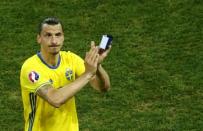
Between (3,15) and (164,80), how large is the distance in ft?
21.3

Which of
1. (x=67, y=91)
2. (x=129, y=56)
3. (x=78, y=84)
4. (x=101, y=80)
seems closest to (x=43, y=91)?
(x=67, y=91)

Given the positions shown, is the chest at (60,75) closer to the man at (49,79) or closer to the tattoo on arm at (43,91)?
the man at (49,79)

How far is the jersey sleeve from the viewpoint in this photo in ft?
24.1

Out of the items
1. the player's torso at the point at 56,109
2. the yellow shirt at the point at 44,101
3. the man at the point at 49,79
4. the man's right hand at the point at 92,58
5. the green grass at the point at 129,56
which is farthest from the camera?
the green grass at the point at 129,56

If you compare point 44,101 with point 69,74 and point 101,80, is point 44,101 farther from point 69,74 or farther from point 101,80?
point 101,80

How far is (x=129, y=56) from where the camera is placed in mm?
15688

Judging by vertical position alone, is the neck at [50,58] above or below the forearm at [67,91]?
above

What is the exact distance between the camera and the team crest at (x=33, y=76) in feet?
24.2

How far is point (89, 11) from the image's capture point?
723 inches

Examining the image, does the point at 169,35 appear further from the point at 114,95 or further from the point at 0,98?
the point at 0,98

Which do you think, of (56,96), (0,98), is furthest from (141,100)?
(56,96)

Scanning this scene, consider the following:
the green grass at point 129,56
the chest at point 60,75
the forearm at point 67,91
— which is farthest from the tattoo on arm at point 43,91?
the green grass at point 129,56

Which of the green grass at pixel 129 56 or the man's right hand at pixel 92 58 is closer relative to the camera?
the man's right hand at pixel 92 58

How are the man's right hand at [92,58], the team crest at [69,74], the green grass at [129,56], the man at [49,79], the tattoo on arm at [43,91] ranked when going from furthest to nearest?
the green grass at [129,56] → the team crest at [69,74] → the man at [49,79] → the tattoo on arm at [43,91] → the man's right hand at [92,58]
